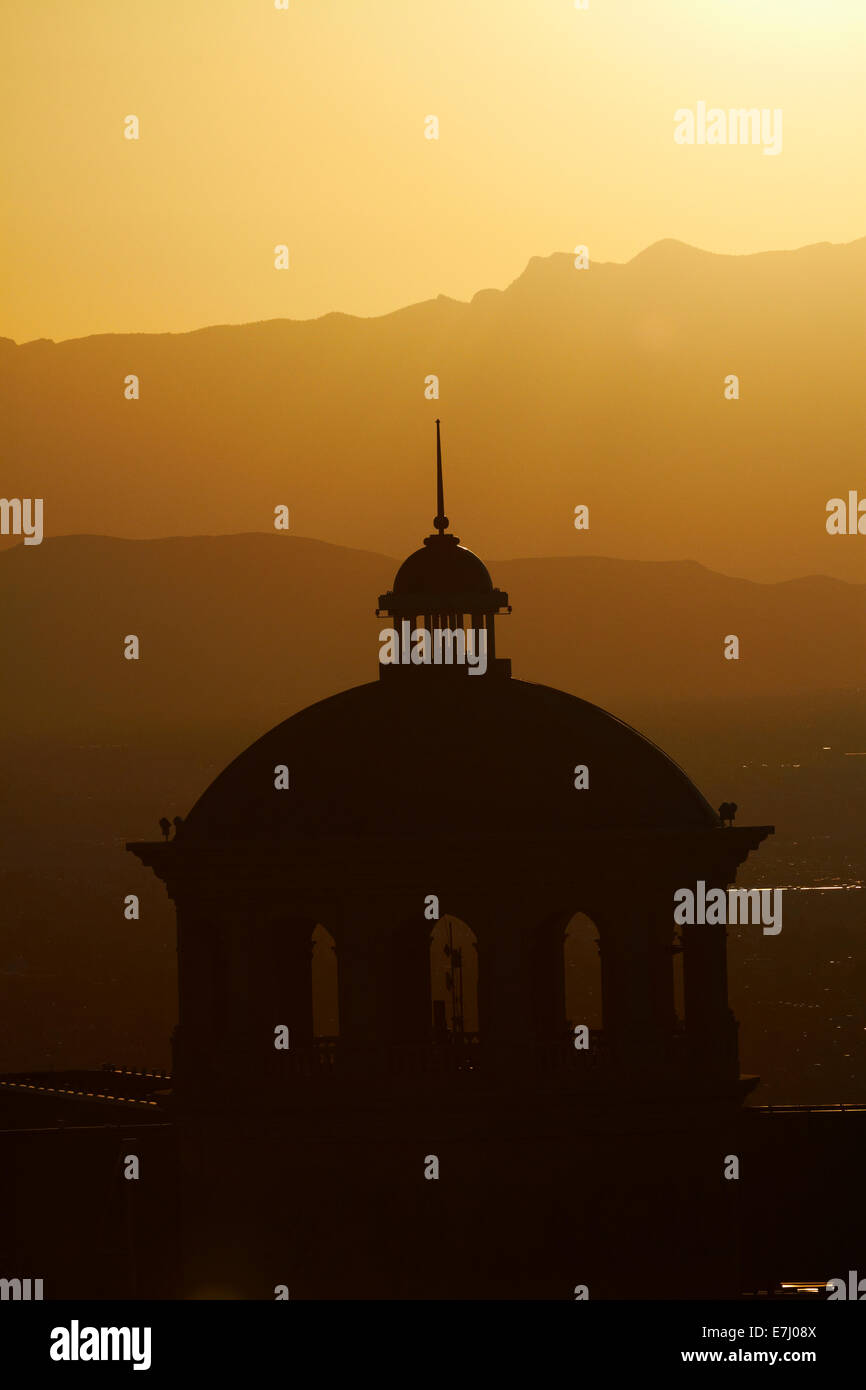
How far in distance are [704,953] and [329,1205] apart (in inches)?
297

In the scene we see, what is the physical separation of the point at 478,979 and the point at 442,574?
22.9 ft

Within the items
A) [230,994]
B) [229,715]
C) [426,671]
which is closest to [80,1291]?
[230,994]

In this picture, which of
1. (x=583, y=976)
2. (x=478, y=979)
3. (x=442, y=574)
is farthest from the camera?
(x=583, y=976)

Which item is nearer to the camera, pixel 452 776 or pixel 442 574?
pixel 452 776

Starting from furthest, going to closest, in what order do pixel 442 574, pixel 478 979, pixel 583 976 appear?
1. pixel 583 976
2. pixel 442 574
3. pixel 478 979

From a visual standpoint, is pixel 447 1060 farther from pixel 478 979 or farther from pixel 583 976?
pixel 583 976

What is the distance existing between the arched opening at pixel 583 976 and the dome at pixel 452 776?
7177cm

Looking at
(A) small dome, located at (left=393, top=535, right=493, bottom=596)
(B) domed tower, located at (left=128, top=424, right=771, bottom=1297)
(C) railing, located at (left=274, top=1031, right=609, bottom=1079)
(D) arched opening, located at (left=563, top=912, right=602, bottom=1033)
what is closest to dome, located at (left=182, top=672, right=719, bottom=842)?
(B) domed tower, located at (left=128, top=424, right=771, bottom=1297)

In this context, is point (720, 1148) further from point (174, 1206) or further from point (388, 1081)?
point (174, 1206)

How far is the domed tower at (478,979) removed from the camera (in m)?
46.6

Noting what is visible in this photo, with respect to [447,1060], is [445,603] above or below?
above

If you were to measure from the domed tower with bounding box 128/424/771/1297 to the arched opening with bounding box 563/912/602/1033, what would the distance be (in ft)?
235

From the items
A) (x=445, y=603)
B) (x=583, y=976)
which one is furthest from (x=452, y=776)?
(x=583, y=976)

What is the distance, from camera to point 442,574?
48.2 metres
